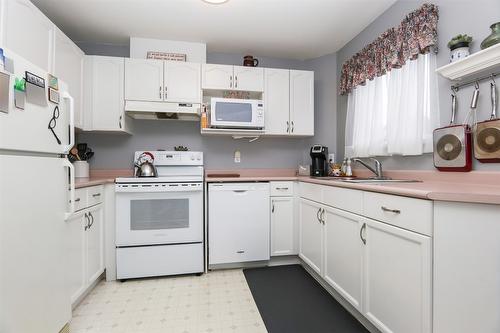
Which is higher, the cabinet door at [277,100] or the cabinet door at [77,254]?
the cabinet door at [277,100]

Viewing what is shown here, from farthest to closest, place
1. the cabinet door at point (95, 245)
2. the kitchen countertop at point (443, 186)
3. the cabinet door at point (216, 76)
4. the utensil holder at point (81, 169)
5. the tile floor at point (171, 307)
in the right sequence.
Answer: the cabinet door at point (216, 76) → the utensil holder at point (81, 169) → the cabinet door at point (95, 245) → the tile floor at point (171, 307) → the kitchen countertop at point (443, 186)

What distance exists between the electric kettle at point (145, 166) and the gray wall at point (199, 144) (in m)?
0.19

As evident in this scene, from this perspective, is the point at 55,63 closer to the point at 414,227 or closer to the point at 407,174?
the point at 414,227

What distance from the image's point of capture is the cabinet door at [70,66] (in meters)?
1.96

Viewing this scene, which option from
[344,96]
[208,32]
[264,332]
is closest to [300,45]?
[344,96]

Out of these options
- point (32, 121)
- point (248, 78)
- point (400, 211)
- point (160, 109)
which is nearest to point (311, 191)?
point (400, 211)

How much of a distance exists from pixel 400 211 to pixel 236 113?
1812mm

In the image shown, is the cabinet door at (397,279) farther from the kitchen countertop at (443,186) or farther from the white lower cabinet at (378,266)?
the kitchen countertop at (443,186)

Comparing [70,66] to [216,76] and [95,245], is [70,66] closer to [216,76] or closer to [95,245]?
[216,76]

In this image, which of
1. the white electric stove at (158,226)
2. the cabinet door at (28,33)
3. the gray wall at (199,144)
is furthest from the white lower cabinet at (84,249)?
the cabinet door at (28,33)

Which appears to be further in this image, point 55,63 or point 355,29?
point 355,29

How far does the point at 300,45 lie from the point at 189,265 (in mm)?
2624

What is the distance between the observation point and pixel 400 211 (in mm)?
1211

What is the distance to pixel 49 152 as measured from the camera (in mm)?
1295
